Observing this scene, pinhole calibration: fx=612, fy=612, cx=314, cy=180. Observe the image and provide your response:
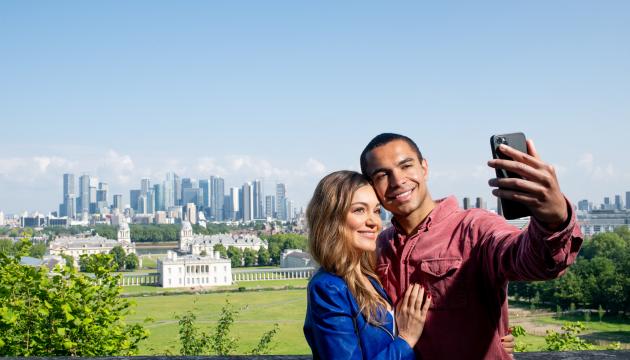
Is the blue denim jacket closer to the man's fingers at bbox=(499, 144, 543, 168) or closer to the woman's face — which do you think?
the woman's face

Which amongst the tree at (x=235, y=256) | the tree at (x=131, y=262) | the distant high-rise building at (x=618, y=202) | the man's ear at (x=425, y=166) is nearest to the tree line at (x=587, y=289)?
the man's ear at (x=425, y=166)

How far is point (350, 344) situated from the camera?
211cm

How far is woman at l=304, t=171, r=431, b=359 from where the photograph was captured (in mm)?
2135

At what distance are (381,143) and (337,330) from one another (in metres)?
0.72

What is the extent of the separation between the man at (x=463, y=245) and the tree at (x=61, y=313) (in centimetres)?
398

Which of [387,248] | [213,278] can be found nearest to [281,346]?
[387,248]

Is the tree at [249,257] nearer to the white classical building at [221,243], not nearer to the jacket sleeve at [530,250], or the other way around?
the white classical building at [221,243]

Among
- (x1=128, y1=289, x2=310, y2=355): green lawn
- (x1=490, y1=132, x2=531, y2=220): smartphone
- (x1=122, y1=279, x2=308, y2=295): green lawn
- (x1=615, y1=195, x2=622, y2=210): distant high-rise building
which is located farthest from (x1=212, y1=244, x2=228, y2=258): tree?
(x1=615, y1=195, x2=622, y2=210): distant high-rise building

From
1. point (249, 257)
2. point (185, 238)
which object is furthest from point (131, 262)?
point (185, 238)

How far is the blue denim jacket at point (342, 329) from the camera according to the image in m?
2.11

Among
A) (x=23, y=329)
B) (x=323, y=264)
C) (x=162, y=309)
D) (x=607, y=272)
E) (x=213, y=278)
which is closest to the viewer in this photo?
(x=323, y=264)

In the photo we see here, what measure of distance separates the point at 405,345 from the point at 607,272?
4060 centimetres

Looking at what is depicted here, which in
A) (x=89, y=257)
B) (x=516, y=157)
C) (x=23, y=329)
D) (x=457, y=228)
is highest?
(x=516, y=157)

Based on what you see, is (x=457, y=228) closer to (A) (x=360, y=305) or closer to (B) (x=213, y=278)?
(A) (x=360, y=305)
